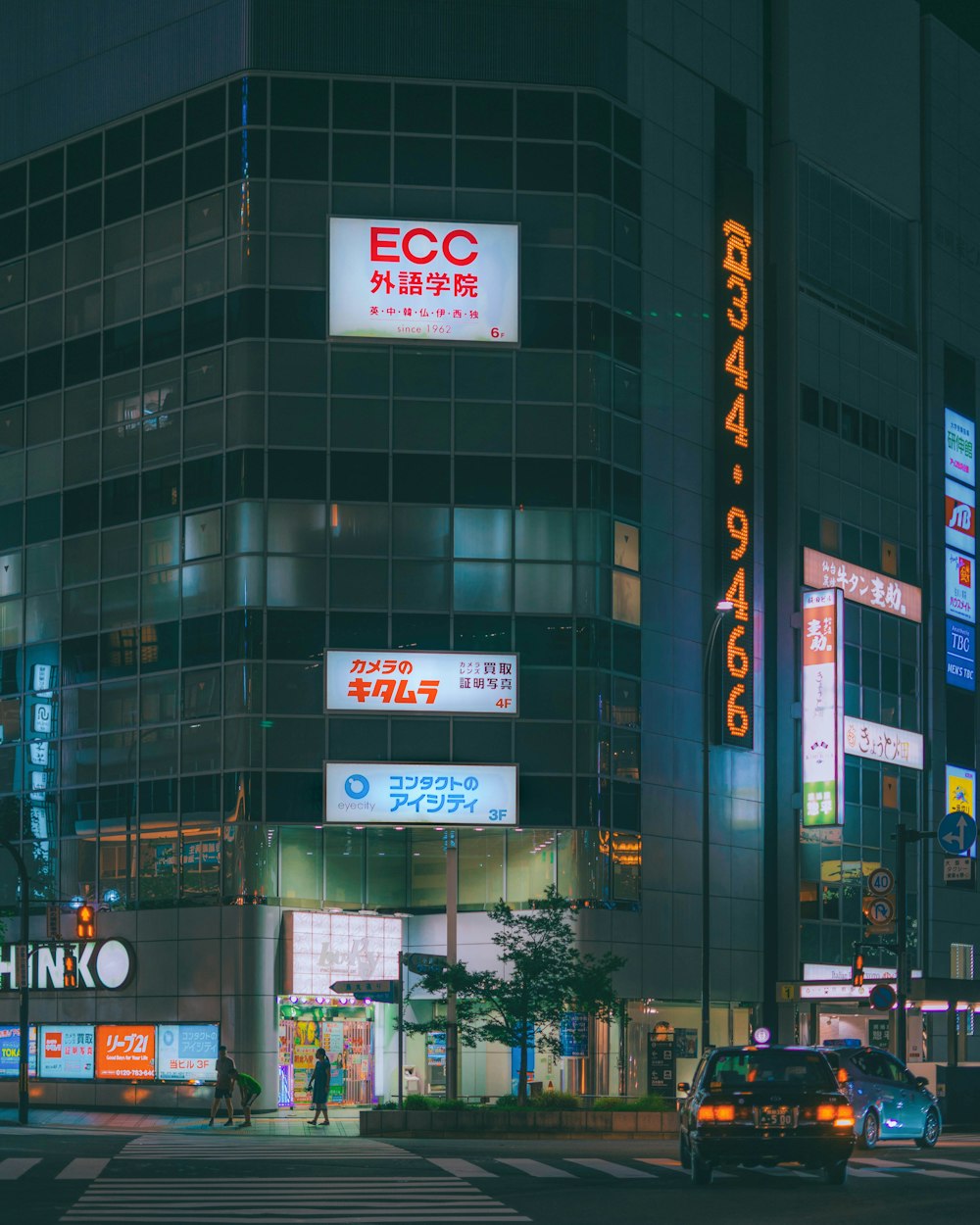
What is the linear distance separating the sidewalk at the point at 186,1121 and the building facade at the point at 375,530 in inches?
60.6

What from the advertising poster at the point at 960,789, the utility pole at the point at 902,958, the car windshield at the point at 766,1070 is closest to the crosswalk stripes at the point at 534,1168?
the car windshield at the point at 766,1070

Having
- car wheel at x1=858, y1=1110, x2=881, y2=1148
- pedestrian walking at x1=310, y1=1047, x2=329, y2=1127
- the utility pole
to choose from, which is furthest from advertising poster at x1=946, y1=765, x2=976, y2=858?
car wheel at x1=858, y1=1110, x2=881, y2=1148

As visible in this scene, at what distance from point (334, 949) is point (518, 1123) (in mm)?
14224

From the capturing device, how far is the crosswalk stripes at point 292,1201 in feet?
66.9

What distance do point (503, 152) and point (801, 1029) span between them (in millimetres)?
29085

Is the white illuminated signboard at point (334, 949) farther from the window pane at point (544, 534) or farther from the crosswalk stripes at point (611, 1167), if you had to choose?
the crosswalk stripes at point (611, 1167)

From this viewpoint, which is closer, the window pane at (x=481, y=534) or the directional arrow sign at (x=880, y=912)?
the directional arrow sign at (x=880, y=912)

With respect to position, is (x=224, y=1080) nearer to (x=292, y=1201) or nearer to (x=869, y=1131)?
(x=869, y=1131)

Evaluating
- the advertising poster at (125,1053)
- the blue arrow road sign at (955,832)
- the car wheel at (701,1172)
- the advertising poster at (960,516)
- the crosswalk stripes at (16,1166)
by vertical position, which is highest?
the advertising poster at (960,516)

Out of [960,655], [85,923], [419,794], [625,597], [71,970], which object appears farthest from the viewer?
[960,655]

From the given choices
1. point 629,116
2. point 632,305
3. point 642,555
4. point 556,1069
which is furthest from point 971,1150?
point 629,116

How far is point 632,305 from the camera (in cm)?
5947

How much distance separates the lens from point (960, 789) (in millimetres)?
71938

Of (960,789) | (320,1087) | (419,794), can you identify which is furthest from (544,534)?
(960,789)
